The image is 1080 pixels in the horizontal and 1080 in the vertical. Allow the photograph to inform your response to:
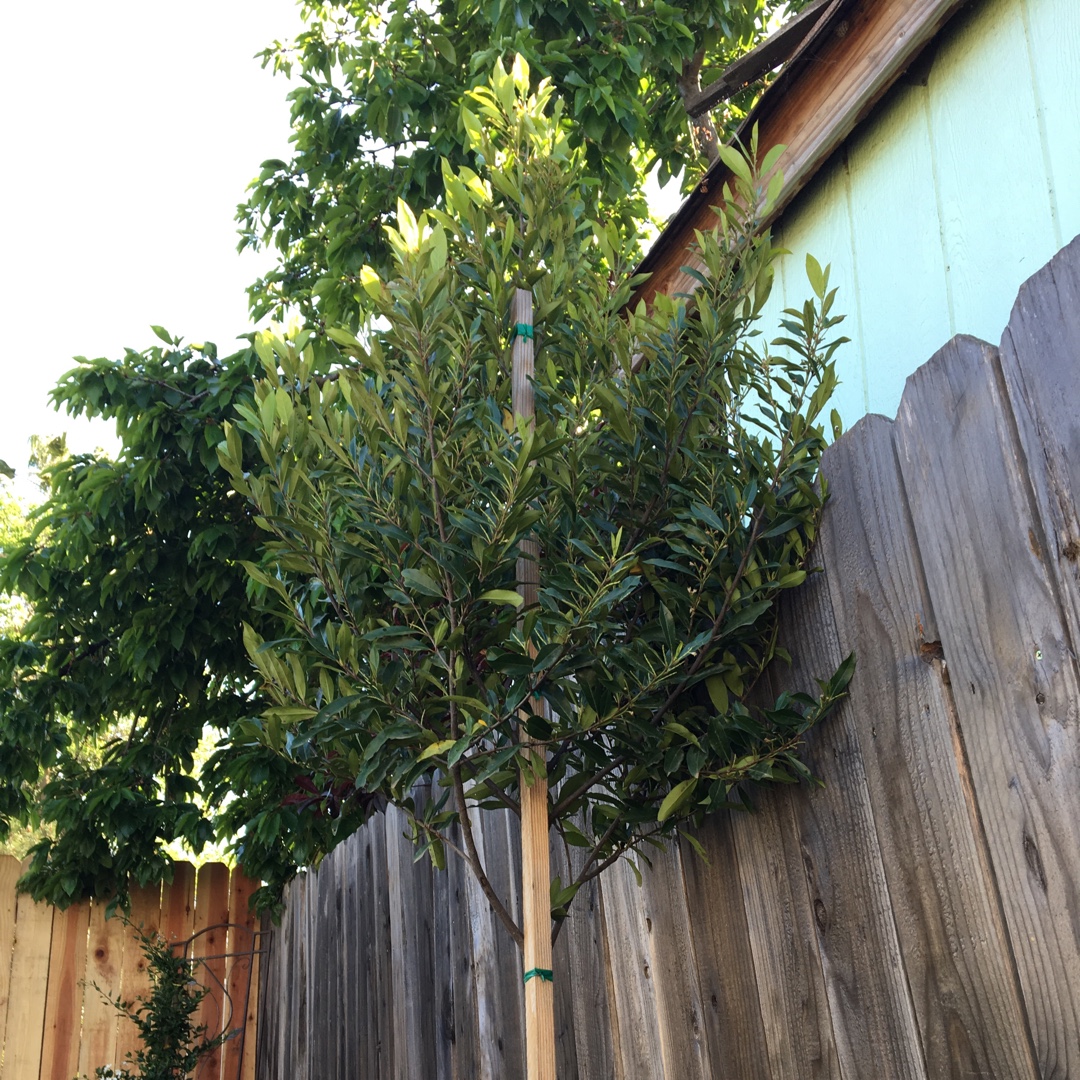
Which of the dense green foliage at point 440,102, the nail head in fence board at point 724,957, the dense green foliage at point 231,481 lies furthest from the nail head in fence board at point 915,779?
the dense green foliage at point 440,102

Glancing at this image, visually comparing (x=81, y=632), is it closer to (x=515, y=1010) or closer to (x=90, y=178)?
(x=515, y=1010)

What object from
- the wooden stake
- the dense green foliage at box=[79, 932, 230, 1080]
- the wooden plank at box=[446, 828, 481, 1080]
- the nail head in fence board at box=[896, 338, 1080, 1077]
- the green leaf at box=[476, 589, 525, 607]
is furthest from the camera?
the dense green foliage at box=[79, 932, 230, 1080]

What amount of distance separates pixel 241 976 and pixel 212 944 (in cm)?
23

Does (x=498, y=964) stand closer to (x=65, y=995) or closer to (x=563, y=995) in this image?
(x=563, y=995)

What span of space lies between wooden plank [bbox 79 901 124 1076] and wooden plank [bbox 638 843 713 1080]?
4190 millimetres

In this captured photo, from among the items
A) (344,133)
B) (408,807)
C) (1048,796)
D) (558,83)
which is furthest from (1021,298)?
(344,133)

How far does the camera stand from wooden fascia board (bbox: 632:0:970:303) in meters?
2.06

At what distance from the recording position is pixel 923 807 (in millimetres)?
1383

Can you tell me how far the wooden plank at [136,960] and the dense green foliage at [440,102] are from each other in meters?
3.15

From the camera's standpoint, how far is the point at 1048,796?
1.20 metres

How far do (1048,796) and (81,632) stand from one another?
5555 mm

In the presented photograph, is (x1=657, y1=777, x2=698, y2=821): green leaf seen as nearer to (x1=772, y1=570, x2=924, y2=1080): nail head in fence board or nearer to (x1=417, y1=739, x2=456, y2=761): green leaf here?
(x1=772, y1=570, x2=924, y2=1080): nail head in fence board

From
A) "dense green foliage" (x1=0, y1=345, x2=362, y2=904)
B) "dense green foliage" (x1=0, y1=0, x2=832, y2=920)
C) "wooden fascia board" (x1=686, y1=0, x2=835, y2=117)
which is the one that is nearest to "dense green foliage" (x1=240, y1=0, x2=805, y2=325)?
"dense green foliage" (x1=0, y1=0, x2=832, y2=920)

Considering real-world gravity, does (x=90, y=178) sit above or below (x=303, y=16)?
above
